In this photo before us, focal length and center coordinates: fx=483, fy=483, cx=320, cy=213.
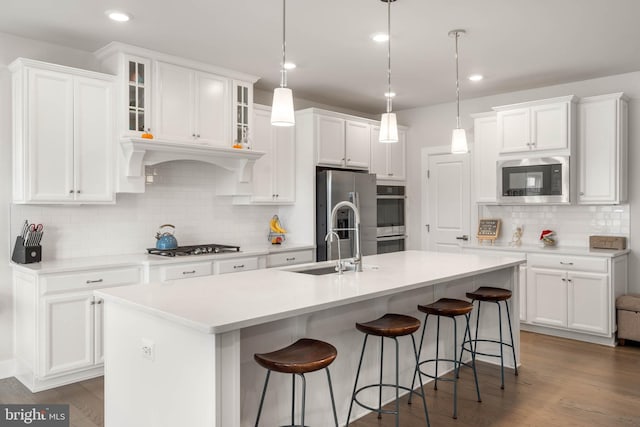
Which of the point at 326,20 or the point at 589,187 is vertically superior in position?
the point at 326,20

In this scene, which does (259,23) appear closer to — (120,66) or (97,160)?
(120,66)

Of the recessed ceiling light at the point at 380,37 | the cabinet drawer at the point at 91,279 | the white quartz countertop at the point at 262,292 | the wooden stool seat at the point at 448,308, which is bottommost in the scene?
the wooden stool seat at the point at 448,308

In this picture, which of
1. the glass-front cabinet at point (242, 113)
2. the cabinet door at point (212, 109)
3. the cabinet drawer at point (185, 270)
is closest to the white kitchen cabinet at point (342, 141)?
the glass-front cabinet at point (242, 113)

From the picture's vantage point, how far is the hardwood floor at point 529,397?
2.97 metres

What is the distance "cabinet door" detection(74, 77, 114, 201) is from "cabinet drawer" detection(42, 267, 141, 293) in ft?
2.03

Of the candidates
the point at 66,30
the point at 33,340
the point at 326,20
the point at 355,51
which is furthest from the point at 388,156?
the point at 33,340

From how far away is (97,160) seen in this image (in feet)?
12.7

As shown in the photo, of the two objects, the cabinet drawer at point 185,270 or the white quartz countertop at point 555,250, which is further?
the white quartz countertop at point 555,250

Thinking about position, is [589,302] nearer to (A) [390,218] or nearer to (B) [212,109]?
(A) [390,218]

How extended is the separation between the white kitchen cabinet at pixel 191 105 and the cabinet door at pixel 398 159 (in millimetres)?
2503

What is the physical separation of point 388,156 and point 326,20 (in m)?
3.04

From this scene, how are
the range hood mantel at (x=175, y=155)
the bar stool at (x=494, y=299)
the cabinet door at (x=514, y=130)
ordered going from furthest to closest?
the cabinet door at (x=514, y=130), the range hood mantel at (x=175, y=155), the bar stool at (x=494, y=299)

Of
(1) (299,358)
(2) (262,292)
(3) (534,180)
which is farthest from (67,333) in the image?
(3) (534,180)

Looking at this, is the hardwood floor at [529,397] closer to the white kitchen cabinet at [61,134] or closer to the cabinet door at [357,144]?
the white kitchen cabinet at [61,134]
